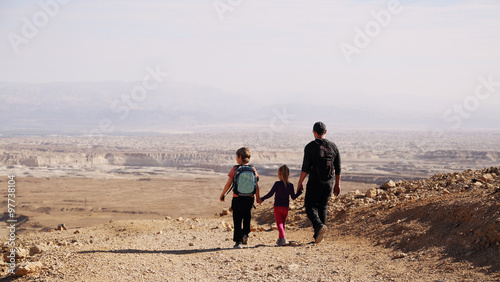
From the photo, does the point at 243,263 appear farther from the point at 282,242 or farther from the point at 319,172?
the point at 319,172

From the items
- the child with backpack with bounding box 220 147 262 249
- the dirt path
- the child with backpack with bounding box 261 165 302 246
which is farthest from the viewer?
the child with backpack with bounding box 261 165 302 246

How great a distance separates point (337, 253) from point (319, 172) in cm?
110

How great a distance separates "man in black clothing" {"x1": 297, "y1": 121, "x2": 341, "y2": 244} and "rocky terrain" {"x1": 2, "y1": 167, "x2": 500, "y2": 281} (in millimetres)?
479

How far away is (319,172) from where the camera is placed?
22.6ft

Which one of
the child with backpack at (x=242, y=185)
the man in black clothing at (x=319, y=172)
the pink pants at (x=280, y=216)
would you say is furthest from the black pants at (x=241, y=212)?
the man in black clothing at (x=319, y=172)

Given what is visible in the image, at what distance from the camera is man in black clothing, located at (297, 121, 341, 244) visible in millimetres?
6883

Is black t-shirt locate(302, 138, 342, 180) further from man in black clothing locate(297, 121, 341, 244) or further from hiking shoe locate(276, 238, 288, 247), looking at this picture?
hiking shoe locate(276, 238, 288, 247)

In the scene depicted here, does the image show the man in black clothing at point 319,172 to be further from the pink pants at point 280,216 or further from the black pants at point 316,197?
the pink pants at point 280,216

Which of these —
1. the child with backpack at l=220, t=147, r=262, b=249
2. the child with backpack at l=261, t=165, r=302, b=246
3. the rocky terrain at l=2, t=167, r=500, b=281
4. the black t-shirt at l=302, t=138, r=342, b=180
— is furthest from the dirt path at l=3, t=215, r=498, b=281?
the black t-shirt at l=302, t=138, r=342, b=180

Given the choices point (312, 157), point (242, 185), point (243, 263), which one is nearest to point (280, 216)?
point (242, 185)

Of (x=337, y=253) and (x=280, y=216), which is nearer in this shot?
(x=337, y=253)

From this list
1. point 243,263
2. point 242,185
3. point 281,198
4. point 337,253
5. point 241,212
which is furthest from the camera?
point 281,198

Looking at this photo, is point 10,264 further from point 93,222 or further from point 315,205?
point 93,222

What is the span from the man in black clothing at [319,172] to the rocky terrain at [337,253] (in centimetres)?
48
